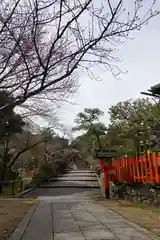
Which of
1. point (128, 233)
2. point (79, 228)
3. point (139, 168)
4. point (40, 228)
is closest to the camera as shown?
point (128, 233)

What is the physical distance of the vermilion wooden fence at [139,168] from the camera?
38.8ft

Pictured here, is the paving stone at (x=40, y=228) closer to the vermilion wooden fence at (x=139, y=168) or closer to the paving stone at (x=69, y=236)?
the paving stone at (x=69, y=236)

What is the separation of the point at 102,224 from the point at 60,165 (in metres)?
33.9

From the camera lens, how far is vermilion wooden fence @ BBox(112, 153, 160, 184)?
11.8 metres

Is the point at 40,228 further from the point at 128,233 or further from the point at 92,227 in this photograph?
the point at 128,233

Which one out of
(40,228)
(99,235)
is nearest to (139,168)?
(40,228)

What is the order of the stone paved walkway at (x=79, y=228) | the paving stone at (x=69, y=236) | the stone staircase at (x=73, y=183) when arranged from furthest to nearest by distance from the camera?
the stone staircase at (x=73, y=183) < the stone paved walkway at (x=79, y=228) < the paving stone at (x=69, y=236)

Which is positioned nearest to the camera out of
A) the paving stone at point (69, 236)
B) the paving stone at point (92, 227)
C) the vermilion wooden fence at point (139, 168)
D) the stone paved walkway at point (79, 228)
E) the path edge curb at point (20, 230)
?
the paving stone at point (69, 236)

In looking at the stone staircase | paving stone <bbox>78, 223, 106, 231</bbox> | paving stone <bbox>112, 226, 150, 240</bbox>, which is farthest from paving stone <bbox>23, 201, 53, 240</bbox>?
the stone staircase

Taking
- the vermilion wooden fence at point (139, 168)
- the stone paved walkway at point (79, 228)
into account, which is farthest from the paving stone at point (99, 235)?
the vermilion wooden fence at point (139, 168)

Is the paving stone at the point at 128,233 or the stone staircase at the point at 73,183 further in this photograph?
the stone staircase at the point at 73,183

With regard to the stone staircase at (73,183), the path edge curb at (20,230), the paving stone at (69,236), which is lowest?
the paving stone at (69,236)

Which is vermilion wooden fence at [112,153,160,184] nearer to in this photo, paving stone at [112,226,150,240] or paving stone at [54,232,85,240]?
paving stone at [112,226,150,240]

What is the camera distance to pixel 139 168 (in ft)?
45.2
